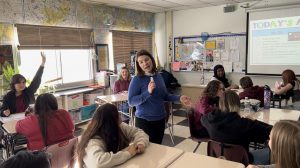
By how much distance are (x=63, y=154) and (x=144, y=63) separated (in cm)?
102

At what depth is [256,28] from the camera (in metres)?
5.42

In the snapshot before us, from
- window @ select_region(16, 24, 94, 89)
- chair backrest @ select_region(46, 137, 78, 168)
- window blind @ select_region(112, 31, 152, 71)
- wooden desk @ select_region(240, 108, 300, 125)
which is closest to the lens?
chair backrest @ select_region(46, 137, 78, 168)

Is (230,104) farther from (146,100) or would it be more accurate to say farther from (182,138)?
(182,138)

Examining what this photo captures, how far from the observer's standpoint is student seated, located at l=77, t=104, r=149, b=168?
1527 millimetres

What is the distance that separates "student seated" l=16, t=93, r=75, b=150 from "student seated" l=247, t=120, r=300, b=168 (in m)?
1.73

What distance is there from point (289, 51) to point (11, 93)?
512cm

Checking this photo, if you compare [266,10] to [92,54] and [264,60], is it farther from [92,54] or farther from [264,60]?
[92,54]

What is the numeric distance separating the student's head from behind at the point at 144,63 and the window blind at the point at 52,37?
2786 millimetres

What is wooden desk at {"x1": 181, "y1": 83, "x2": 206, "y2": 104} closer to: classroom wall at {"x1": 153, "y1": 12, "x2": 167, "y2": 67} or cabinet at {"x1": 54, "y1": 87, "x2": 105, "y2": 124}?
classroom wall at {"x1": 153, "y1": 12, "x2": 167, "y2": 67}

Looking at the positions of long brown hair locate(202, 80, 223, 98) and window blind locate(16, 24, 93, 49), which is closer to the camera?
long brown hair locate(202, 80, 223, 98)

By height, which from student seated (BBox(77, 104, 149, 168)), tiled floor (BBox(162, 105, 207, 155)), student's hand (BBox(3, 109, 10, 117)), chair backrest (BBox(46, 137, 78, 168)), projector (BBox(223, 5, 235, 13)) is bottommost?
tiled floor (BBox(162, 105, 207, 155))

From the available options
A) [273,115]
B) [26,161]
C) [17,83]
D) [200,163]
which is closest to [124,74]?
[17,83]

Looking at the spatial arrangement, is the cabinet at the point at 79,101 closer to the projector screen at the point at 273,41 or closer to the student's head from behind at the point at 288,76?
the projector screen at the point at 273,41

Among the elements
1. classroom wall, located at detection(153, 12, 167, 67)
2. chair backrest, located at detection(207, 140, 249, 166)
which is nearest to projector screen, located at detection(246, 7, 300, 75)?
classroom wall, located at detection(153, 12, 167, 67)
